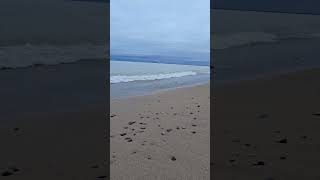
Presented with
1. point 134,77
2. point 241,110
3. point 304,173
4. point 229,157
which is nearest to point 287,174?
point 304,173

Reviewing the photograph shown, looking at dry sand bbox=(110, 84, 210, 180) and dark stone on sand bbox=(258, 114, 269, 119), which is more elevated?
dark stone on sand bbox=(258, 114, 269, 119)

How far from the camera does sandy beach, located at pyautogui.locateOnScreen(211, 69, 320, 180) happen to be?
2.73 metres

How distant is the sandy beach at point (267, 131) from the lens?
8.96 feet

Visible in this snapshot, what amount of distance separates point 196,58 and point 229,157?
559cm

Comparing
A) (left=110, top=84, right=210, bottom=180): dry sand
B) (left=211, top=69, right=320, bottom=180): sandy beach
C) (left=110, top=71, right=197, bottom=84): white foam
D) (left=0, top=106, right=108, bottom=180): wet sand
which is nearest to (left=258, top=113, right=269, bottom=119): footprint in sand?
(left=211, top=69, right=320, bottom=180): sandy beach

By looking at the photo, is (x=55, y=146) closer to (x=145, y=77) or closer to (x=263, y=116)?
(x=263, y=116)

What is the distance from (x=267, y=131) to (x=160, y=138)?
880 millimetres

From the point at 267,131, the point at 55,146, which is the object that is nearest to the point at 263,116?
the point at 267,131

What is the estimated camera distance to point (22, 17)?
8.16 metres

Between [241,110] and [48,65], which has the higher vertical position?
[48,65]

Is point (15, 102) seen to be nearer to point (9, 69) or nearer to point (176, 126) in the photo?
point (9, 69)

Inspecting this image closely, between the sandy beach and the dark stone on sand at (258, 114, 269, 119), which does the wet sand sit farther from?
the dark stone on sand at (258, 114, 269, 119)

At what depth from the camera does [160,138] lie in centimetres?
356

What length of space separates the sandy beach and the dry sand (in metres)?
0.14
